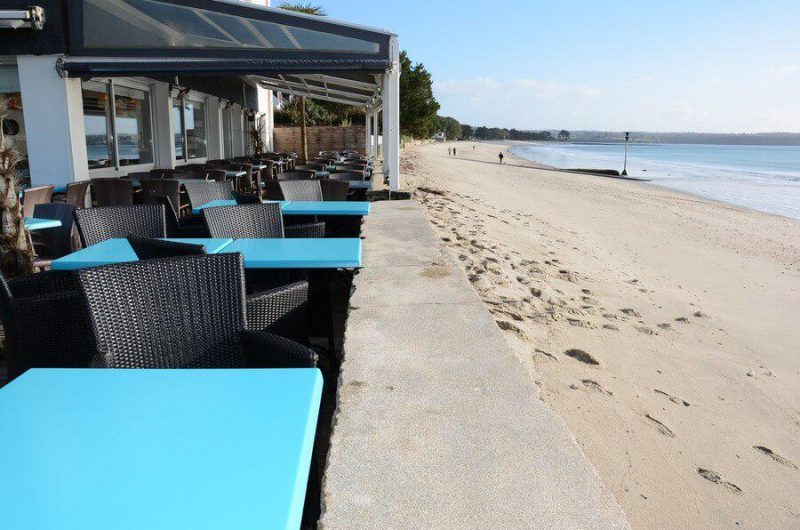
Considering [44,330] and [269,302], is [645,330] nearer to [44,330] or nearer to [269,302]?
[269,302]

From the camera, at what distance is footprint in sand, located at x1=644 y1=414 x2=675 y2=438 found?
307 cm

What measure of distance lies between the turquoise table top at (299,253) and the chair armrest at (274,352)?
641mm

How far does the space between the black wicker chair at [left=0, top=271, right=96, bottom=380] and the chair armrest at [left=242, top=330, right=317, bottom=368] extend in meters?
0.60

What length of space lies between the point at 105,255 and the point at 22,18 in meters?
4.95

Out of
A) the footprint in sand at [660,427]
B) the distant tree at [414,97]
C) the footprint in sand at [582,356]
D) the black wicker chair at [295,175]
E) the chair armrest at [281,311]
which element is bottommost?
the footprint in sand at [660,427]

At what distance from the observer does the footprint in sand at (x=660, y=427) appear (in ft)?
10.1

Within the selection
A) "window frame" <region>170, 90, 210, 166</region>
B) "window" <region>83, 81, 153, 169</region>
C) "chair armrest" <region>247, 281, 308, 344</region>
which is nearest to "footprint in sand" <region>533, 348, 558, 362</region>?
"chair armrest" <region>247, 281, 308, 344</region>

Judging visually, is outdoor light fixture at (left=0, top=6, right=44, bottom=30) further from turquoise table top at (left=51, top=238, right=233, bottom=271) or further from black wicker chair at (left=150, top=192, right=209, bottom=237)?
turquoise table top at (left=51, top=238, right=233, bottom=271)

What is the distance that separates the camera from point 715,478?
2.70m

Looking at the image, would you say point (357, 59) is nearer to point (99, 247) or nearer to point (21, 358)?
point (99, 247)

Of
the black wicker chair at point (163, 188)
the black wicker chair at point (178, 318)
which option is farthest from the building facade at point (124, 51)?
the black wicker chair at point (178, 318)

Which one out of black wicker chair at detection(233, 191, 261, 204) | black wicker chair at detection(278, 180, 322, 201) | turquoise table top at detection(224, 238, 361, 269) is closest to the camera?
turquoise table top at detection(224, 238, 361, 269)

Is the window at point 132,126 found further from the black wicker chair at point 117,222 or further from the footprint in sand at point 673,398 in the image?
the footprint in sand at point 673,398

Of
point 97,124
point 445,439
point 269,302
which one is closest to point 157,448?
point 445,439
